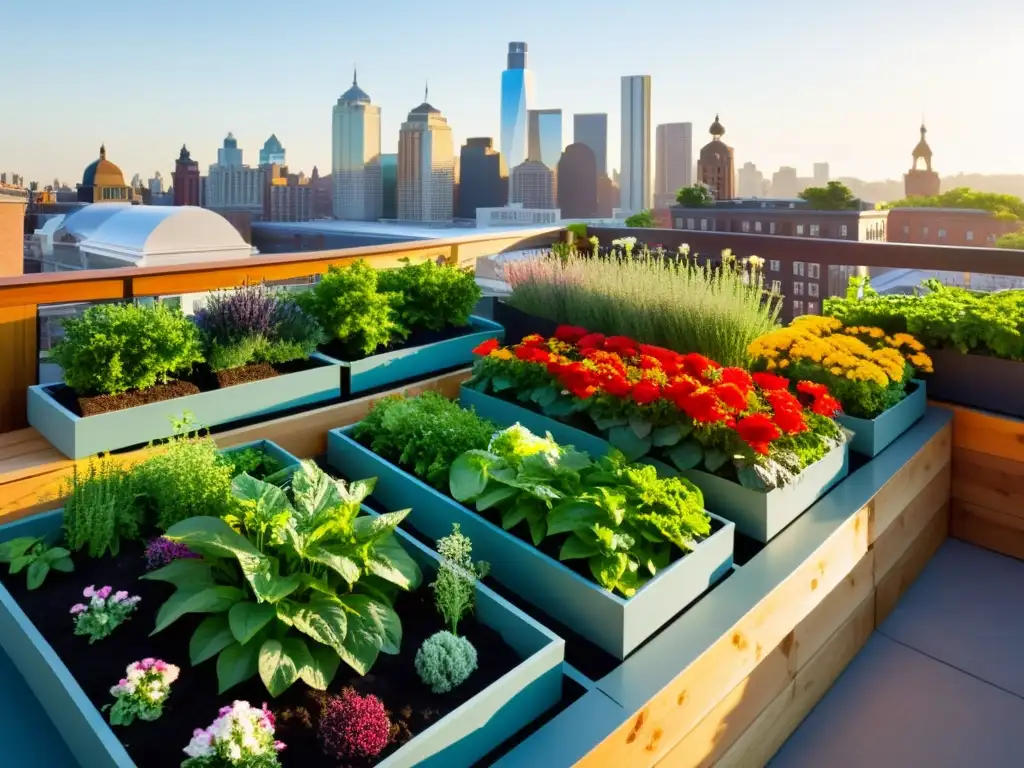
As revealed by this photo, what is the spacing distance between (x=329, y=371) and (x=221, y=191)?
189 feet

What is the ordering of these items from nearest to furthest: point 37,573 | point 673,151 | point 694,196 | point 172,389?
point 37,573, point 172,389, point 694,196, point 673,151

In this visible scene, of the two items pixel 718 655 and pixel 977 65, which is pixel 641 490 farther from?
pixel 977 65

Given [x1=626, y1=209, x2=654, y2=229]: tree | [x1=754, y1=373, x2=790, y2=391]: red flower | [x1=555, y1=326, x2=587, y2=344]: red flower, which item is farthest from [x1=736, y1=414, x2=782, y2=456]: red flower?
[x1=626, y1=209, x2=654, y2=229]: tree

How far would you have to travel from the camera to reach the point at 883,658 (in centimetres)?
224

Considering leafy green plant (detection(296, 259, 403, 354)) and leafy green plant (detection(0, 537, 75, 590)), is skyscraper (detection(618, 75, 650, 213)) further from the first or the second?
leafy green plant (detection(0, 537, 75, 590))

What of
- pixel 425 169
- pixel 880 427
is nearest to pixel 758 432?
pixel 880 427

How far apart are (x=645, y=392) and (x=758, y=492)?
1.47ft

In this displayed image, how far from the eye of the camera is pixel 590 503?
6.13ft

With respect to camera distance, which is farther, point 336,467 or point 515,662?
point 336,467

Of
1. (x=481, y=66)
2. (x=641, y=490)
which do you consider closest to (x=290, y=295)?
(x=641, y=490)

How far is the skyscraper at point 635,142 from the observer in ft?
183

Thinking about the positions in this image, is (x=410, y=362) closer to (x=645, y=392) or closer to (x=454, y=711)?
(x=645, y=392)

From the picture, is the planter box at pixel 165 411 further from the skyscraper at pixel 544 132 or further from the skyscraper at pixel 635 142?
the skyscraper at pixel 544 132

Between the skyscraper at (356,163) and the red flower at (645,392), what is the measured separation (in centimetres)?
6023
